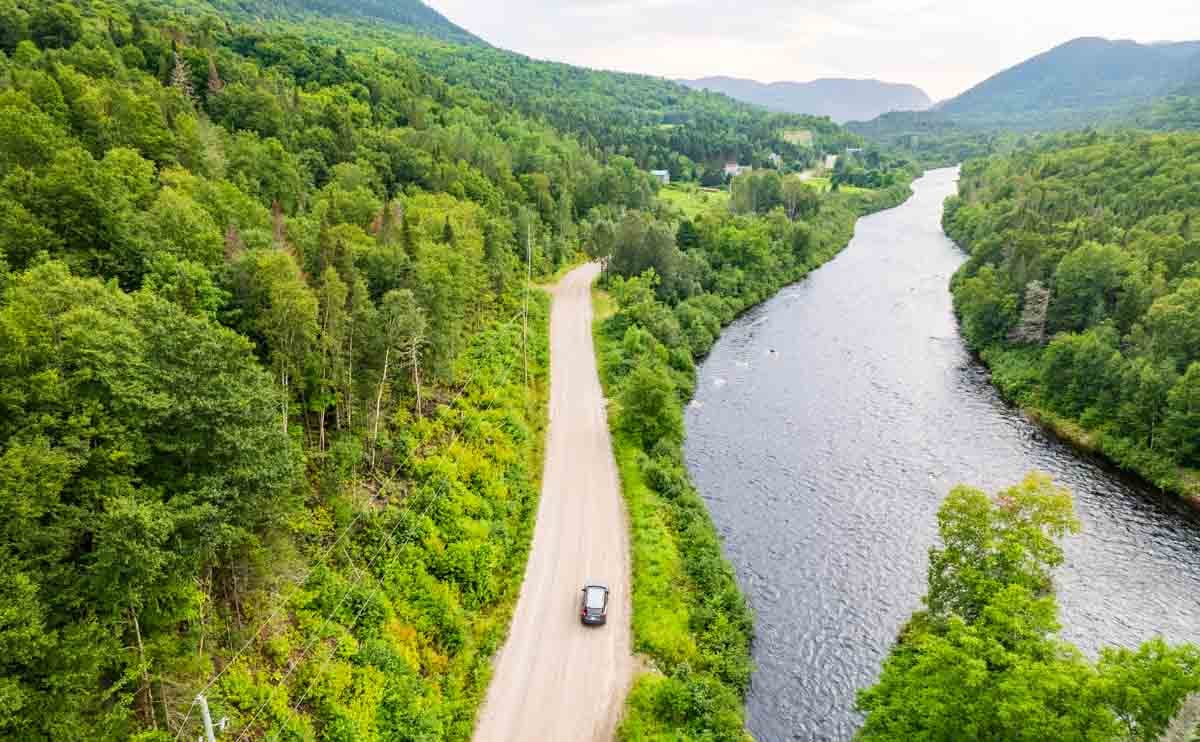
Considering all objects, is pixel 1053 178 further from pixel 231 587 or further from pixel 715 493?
pixel 231 587

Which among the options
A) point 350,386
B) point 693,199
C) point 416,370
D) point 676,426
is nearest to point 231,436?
point 350,386

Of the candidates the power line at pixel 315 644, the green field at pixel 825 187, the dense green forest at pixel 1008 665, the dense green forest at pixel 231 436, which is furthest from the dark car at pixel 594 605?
the green field at pixel 825 187

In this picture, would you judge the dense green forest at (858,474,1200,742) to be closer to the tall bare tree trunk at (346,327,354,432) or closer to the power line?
the power line

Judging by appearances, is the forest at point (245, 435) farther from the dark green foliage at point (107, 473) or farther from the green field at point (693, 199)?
the green field at point (693, 199)

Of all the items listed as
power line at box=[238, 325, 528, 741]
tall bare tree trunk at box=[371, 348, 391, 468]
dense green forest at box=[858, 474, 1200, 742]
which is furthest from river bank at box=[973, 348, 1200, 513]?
tall bare tree trunk at box=[371, 348, 391, 468]

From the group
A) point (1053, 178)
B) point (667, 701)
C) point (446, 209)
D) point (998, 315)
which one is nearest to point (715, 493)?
point (667, 701)

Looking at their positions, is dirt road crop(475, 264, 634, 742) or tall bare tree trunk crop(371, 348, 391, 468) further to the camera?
tall bare tree trunk crop(371, 348, 391, 468)
